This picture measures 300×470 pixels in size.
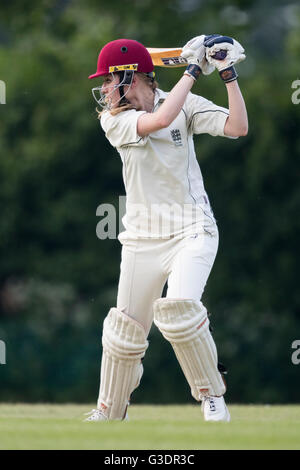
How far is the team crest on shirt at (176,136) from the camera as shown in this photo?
16.4ft

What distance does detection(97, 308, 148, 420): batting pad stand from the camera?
193 inches

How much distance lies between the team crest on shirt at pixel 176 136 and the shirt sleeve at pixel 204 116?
0.10 meters

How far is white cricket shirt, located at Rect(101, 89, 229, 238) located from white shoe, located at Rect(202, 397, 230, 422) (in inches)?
30.8

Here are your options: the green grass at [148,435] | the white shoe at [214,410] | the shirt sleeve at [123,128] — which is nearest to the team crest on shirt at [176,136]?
the shirt sleeve at [123,128]

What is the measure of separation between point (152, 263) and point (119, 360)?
0.48 meters

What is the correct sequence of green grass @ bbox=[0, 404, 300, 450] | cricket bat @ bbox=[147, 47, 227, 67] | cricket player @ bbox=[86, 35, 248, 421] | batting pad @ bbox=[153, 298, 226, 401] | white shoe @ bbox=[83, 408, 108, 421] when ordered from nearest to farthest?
green grass @ bbox=[0, 404, 300, 450]
batting pad @ bbox=[153, 298, 226, 401]
cricket player @ bbox=[86, 35, 248, 421]
white shoe @ bbox=[83, 408, 108, 421]
cricket bat @ bbox=[147, 47, 227, 67]

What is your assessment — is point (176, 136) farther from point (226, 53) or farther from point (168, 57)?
point (168, 57)

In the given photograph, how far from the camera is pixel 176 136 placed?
16.4 feet

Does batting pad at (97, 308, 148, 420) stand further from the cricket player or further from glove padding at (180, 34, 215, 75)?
glove padding at (180, 34, 215, 75)

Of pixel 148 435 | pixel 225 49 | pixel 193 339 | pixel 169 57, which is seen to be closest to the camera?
pixel 148 435

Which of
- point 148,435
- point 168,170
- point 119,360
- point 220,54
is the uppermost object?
point 220,54

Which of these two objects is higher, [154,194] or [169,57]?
[169,57]

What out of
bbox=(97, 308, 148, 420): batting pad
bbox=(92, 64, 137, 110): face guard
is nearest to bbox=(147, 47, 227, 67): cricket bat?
bbox=(92, 64, 137, 110): face guard

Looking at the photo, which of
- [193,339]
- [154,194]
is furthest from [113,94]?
[193,339]
